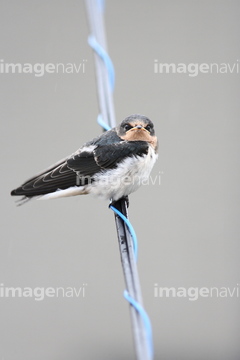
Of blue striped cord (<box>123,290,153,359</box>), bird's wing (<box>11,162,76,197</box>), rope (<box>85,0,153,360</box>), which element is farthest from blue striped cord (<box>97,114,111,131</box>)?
blue striped cord (<box>123,290,153,359</box>)

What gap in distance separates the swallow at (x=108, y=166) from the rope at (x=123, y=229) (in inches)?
1.7

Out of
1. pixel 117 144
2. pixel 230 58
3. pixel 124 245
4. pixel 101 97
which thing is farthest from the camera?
pixel 230 58

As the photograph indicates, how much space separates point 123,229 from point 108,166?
376mm

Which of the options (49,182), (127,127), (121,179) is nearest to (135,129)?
(127,127)

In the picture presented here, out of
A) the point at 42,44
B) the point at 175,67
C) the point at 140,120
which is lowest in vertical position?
the point at 140,120

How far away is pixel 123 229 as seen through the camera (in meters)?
1.10

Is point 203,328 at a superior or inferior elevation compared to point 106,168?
inferior

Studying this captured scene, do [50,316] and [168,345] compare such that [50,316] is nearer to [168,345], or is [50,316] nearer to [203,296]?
[168,345]

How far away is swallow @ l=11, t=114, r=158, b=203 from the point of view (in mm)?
1418

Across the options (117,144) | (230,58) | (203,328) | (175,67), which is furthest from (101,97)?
(203,328)

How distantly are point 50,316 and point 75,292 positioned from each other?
201mm

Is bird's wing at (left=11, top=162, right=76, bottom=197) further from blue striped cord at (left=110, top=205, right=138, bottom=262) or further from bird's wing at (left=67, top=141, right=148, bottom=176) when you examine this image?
blue striped cord at (left=110, top=205, right=138, bottom=262)

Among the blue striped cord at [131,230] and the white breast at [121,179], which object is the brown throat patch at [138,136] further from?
the blue striped cord at [131,230]

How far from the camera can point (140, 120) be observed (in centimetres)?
145
